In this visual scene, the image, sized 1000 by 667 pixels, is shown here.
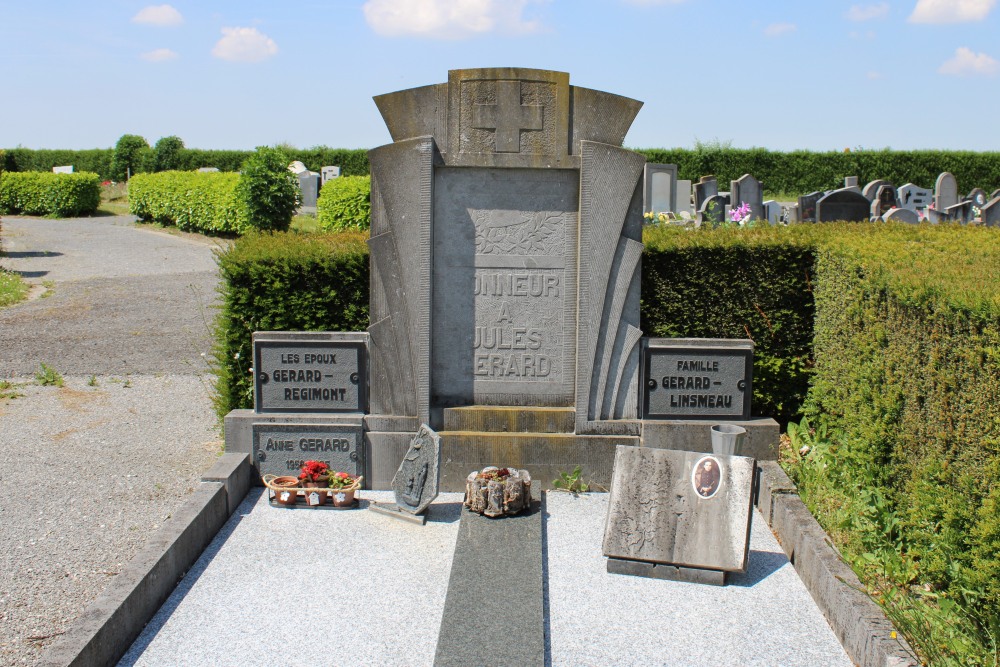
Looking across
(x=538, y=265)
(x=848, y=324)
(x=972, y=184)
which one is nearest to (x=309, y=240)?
(x=538, y=265)

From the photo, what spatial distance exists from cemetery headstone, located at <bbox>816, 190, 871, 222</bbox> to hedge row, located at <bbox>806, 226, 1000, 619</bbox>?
292 inches

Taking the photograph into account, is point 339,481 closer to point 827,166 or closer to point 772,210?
point 772,210

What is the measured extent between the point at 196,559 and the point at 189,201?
2067cm

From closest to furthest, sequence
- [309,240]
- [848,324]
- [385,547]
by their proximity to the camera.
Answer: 1. [385,547]
2. [848,324]
3. [309,240]

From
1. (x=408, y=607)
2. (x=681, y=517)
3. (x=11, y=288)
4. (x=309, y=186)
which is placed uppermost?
(x=309, y=186)

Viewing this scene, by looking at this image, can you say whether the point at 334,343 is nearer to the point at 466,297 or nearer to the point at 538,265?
the point at 466,297

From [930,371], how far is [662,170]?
51.9 ft

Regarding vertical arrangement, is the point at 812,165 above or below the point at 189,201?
above

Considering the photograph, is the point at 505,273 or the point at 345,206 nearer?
the point at 505,273

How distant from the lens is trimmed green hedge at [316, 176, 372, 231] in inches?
749

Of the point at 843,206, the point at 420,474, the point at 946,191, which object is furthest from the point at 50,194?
the point at 420,474

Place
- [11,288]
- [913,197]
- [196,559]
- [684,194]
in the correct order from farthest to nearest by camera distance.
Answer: [913,197], [684,194], [11,288], [196,559]

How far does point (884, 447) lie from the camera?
5332 millimetres

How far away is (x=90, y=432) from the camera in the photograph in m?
7.59
